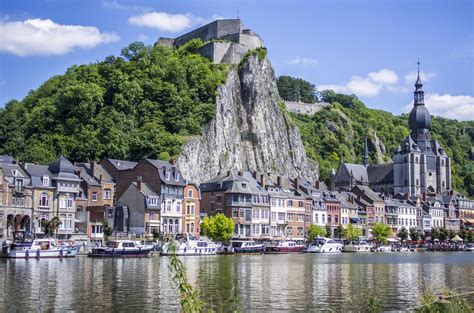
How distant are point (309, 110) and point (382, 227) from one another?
53.7m

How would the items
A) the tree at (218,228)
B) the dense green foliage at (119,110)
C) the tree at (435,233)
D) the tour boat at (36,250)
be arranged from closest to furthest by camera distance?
the tour boat at (36,250)
the tree at (218,228)
the dense green foliage at (119,110)
the tree at (435,233)

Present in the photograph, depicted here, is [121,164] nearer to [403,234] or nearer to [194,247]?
[194,247]

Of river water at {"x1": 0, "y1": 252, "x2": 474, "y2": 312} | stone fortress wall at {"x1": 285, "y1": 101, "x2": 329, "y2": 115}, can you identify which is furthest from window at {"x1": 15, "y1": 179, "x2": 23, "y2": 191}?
stone fortress wall at {"x1": 285, "y1": 101, "x2": 329, "y2": 115}

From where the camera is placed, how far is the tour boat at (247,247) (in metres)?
76.3

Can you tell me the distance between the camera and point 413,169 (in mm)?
135750

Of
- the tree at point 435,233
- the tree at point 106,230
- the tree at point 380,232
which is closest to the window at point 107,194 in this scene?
the tree at point 106,230

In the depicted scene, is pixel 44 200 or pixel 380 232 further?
pixel 380 232

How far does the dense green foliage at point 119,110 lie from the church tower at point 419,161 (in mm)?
48235

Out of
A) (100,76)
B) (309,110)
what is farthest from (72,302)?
(309,110)

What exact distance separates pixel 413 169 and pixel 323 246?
55.6 meters

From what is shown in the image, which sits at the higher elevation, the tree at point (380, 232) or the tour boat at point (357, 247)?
the tree at point (380, 232)

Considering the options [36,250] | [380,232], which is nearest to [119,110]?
[36,250]

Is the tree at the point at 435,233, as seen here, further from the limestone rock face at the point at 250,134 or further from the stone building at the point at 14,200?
the stone building at the point at 14,200

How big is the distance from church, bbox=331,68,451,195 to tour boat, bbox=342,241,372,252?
3072cm
